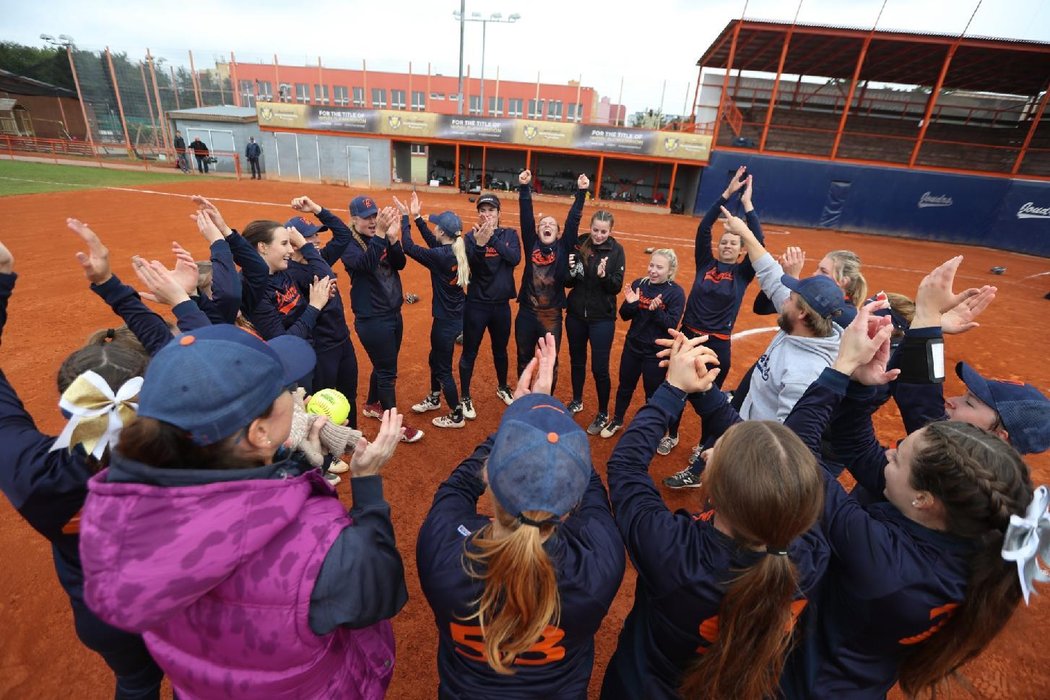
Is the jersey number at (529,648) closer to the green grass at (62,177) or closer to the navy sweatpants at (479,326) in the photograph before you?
the navy sweatpants at (479,326)

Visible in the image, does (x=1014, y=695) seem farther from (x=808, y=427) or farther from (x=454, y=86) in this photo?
(x=454, y=86)

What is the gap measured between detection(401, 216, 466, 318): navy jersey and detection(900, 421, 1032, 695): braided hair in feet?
13.7

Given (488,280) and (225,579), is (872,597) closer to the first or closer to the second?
(225,579)

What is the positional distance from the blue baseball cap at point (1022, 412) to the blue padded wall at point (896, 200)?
23.1m

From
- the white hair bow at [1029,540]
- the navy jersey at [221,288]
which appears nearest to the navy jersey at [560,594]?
the white hair bow at [1029,540]

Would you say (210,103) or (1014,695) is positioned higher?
(210,103)

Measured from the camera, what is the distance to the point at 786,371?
328 centimetres

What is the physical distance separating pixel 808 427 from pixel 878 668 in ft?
3.04

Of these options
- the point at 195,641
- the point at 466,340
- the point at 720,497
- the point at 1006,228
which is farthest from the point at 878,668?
the point at 1006,228

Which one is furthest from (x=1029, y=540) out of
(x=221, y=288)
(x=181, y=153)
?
(x=181, y=153)

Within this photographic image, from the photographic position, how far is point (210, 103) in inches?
1537

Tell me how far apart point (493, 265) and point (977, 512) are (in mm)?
4262

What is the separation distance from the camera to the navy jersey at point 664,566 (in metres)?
1.62

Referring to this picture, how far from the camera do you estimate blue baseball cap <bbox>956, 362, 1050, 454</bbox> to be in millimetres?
2129
